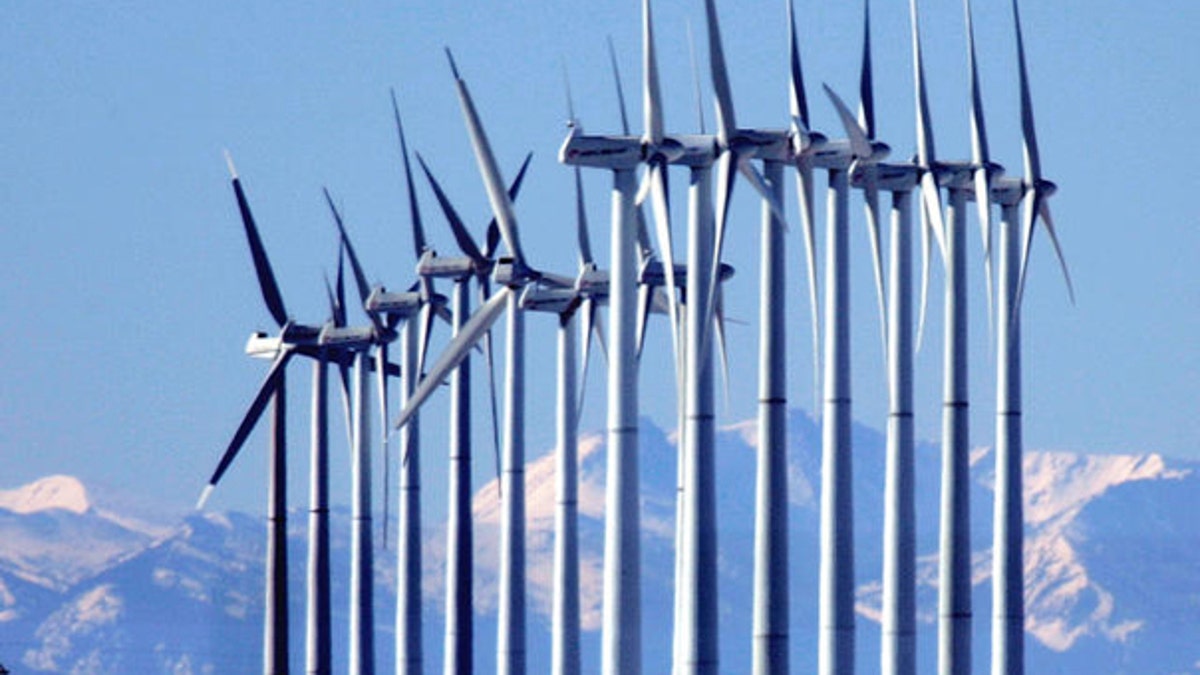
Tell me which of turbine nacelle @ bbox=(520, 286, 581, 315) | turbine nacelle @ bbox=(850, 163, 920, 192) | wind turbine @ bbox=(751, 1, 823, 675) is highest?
turbine nacelle @ bbox=(850, 163, 920, 192)

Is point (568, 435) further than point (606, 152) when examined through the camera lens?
Yes

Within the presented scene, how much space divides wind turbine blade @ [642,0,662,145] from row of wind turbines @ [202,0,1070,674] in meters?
0.06

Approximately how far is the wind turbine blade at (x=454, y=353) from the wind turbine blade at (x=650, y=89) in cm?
1305

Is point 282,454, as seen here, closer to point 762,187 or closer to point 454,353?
point 454,353

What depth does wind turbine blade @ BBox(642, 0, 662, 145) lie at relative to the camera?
89500 mm

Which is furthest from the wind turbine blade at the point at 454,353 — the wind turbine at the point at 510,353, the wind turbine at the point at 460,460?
the wind turbine at the point at 460,460

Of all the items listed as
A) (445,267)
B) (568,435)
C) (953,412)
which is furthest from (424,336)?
(953,412)

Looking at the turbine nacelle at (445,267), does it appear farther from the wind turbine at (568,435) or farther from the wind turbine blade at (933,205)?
the wind turbine blade at (933,205)

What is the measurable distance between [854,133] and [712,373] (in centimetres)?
783

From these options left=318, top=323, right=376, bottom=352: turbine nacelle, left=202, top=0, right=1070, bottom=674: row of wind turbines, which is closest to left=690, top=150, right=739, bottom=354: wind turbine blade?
left=202, top=0, right=1070, bottom=674: row of wind turbines

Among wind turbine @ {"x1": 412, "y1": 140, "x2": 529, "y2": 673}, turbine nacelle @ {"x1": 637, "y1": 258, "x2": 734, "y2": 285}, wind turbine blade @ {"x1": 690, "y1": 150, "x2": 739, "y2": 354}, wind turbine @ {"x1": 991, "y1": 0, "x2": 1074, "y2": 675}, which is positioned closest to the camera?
wind turbine blade @ {"x1": 690, "y1": 150, "x2": 739, "y2": 354}

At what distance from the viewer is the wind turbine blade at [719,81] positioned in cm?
8881

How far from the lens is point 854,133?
293ft

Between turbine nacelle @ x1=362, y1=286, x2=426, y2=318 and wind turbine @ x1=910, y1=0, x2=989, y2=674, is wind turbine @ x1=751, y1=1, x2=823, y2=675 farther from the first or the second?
turbine nacelle @ x1=362, y1=286, x2=426, y2=318
